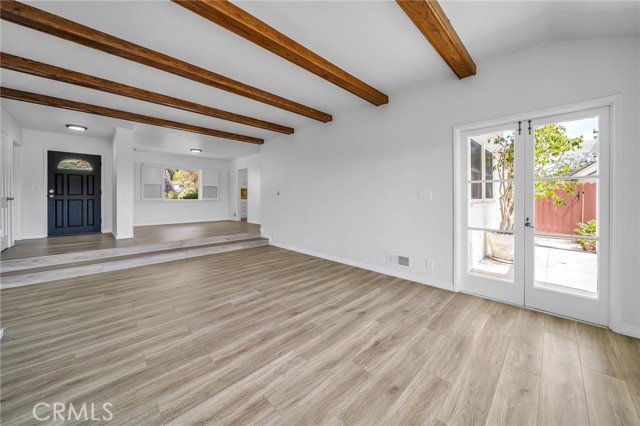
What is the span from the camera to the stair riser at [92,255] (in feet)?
12.2

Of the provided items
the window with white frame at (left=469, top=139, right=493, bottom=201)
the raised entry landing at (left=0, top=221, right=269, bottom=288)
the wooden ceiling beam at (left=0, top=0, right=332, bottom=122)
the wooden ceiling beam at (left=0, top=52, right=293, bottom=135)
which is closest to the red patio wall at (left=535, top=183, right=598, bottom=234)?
the window with white frame at (left=469, top=139, right=493, bottom=201)

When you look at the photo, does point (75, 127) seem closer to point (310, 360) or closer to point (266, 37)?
point (266, 37)

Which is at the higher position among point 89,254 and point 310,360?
point 89,254

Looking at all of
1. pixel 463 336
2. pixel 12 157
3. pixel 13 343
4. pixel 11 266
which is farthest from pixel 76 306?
pixel 12 157

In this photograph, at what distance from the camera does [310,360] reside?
1900 millimetres

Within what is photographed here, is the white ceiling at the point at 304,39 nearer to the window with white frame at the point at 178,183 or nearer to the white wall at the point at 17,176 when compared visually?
the white wall at the point at 17,176

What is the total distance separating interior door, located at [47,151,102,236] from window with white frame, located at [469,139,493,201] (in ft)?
28.1

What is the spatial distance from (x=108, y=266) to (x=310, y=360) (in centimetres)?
421

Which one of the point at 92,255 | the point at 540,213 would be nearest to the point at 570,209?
the point at 540,213

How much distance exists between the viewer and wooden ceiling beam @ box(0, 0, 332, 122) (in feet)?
6.57

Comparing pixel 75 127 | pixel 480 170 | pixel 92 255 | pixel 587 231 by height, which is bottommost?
pixel 92 255

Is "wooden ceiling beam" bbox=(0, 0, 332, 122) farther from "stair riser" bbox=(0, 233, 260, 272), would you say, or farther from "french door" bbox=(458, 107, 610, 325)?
"stair riser" bbox=(0, 233, 260, 272)

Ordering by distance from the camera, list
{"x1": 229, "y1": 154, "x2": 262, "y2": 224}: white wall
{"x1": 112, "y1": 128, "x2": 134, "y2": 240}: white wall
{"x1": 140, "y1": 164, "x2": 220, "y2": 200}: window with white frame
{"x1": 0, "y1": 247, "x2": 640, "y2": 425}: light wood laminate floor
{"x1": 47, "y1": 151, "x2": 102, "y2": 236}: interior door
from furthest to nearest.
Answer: {"x1": 229, "y1": 154, "x2": 262, "y2": 224}: white wall → {"x1": 140, "y1": 164, "x2": 220, "y2": 200}: window with white frame → {"x1": 47, "y1": 151, "x2": 102, "y2": 236}: interior door → {"x1": 112, "y1": 128, "x2": 134, "y2": 240}: white wall → {"x1": 0, "y1": 247, "x2": 640, "y2": 425}: light wood laminate floor

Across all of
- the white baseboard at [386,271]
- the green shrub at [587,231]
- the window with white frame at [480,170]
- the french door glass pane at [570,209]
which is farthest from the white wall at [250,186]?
the green shrub at [587,231]
